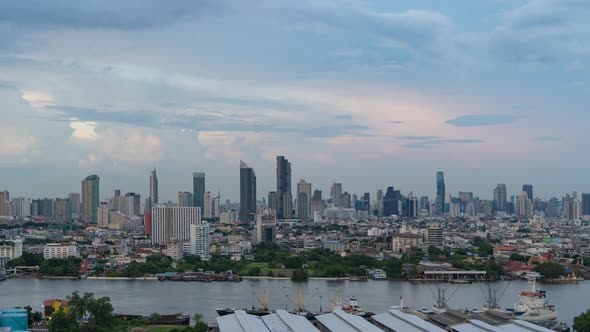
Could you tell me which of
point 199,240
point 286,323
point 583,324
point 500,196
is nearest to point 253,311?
point 286,323

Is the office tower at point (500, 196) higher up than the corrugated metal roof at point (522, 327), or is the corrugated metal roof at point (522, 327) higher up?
the office tower at point (500, 196)

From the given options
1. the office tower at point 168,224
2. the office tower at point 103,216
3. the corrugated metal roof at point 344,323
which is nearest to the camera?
the corrugated metal roof at point 344,323

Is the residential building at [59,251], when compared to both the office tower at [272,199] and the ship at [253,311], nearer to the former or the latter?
the ship at [253,311]

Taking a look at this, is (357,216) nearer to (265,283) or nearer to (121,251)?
(121,251)

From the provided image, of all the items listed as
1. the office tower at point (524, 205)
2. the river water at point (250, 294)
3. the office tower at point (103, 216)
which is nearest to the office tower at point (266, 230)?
the river water at point (250, 294)

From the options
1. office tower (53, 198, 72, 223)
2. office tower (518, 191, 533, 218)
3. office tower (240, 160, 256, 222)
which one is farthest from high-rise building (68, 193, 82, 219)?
office tower (518, 191, 533, 218)

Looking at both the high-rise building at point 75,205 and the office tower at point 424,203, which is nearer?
the high-rise building at point 75,205

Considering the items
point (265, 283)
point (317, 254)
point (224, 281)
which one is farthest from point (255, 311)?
point (317, 254)
